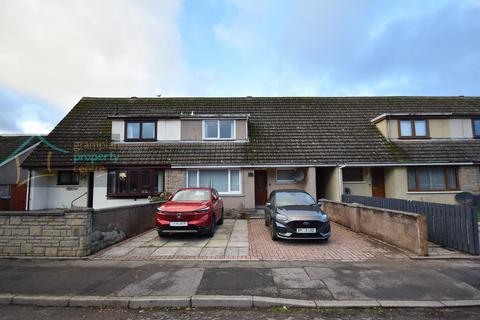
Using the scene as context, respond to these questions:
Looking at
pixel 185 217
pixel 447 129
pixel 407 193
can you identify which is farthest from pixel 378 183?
pixel 185 217

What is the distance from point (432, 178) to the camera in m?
14.7

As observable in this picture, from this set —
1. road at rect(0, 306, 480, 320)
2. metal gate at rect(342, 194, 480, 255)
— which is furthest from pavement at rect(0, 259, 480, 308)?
metal gate at rect(342, 194, 480, 255)

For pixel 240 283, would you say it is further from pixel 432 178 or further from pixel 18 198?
pixel 18 198

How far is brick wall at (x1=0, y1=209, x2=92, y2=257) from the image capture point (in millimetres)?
6812

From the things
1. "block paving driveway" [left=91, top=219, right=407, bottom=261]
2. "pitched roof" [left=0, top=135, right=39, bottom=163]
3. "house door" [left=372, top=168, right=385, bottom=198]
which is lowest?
"block paving driveway" [left=91, top=219, right=407, bottom=261]

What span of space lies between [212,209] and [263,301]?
4.94 m

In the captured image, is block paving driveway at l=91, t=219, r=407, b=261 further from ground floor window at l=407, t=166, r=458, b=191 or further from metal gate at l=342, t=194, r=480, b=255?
ground floor window at l=407, t=166, r=458, b=191

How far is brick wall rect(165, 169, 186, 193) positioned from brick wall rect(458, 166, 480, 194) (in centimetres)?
1518

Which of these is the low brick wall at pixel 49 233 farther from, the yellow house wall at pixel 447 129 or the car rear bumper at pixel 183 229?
the yellow house wall at pixel 447 129

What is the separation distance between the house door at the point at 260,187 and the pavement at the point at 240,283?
29.6 feet

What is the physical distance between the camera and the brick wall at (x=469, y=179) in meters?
14.2

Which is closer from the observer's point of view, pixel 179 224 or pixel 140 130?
pixel 179 224

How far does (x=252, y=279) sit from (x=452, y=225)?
5.88 m

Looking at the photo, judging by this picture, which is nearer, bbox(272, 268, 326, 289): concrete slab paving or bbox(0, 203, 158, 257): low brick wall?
bbox(272, 268, 326, 289): concrete slab paving
